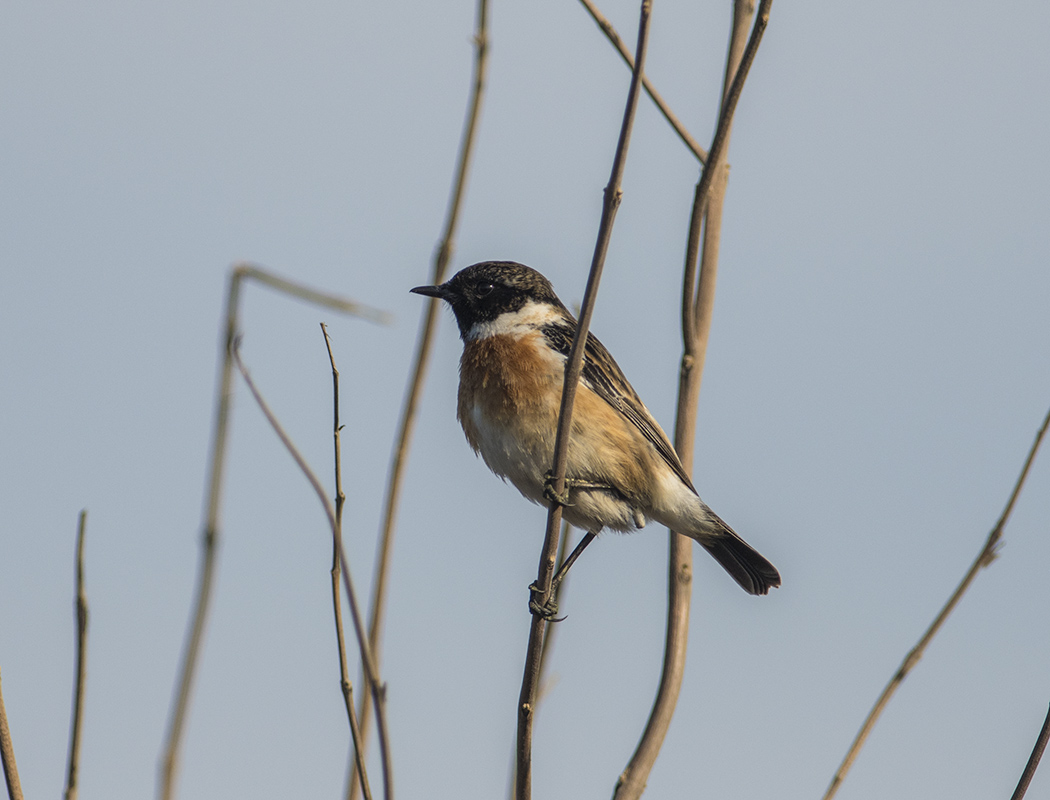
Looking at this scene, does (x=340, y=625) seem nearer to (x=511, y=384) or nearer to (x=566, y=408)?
(x=566, y=408)

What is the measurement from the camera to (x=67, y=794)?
92.3 inches

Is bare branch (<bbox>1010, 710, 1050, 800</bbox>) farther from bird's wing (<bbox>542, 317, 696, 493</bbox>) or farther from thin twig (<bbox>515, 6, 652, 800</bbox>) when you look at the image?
bird's wing (<bbox>542, 317, 696, 493</bbox>)

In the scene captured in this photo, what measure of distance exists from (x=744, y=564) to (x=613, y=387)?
3.86 feet

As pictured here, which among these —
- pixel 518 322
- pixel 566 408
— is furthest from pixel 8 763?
pixel 518 322

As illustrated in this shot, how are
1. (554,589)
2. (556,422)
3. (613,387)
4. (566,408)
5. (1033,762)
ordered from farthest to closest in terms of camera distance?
(613,387) → (556,422) → (554,589) → (566,408) → (1033,762)

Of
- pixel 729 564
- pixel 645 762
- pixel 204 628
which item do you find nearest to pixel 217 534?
pixel 204 628

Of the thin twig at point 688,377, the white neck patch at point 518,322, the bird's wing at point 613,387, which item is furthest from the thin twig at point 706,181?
the white neck patch at point 518,322

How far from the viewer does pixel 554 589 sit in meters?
4.63

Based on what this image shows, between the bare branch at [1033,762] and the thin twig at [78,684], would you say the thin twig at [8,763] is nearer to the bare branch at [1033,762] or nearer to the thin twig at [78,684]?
the thin twig at [78,684]

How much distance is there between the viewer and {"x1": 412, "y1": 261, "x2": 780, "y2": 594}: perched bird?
16.6 ft

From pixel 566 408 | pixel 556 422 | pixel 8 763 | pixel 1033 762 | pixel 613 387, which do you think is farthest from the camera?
pixel 613 387

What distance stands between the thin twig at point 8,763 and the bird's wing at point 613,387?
334 cm

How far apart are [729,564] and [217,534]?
3701 millimetres

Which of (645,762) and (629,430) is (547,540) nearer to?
(645,762)
